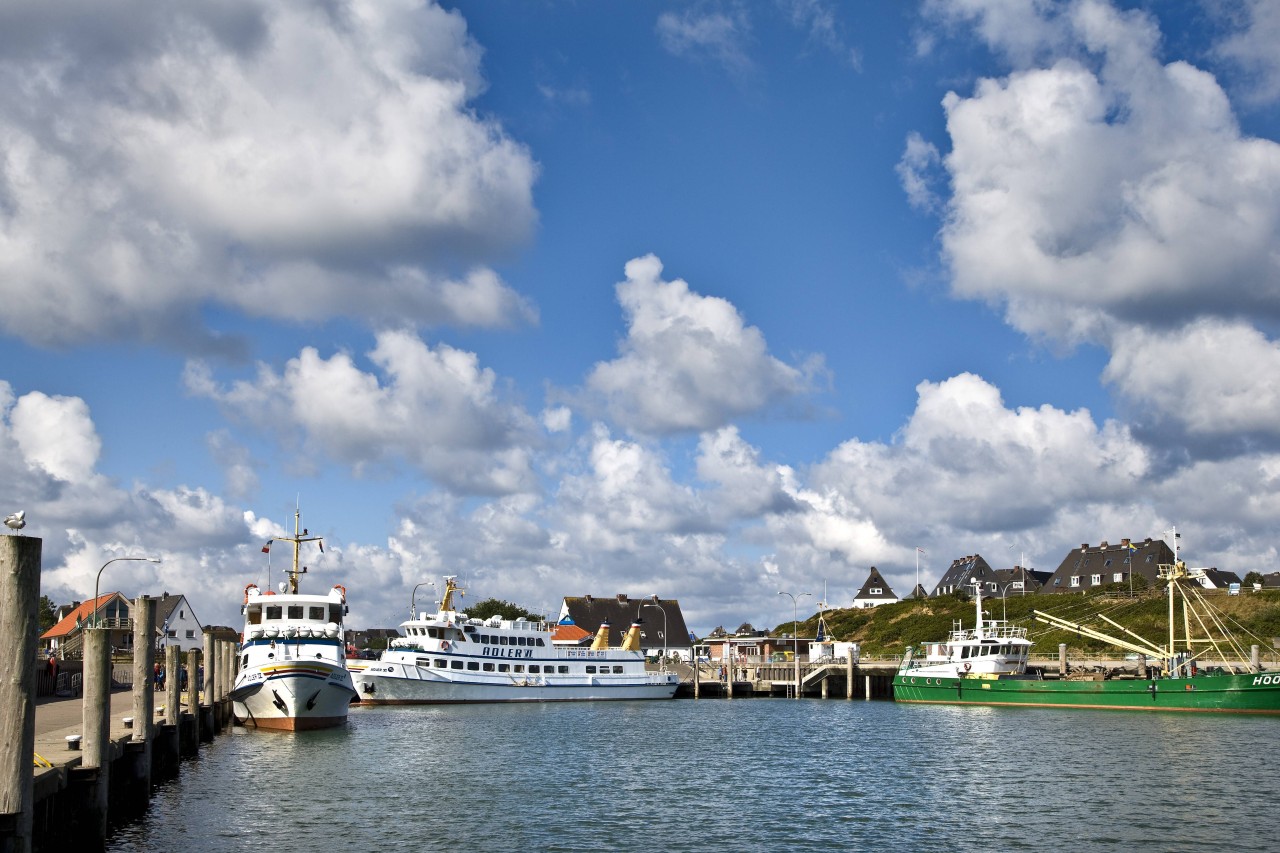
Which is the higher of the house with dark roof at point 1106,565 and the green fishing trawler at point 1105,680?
the house with dark roof at point 1106,565

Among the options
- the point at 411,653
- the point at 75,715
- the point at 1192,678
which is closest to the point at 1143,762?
the point at 1192,678

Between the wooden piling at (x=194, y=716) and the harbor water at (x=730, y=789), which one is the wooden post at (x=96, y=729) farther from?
the wooden piling at (x=194, y=716)

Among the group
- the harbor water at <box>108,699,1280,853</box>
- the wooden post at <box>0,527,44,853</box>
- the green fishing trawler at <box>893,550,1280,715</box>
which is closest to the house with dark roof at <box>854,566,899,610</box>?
the green fishing trawler at <box>893,550,1280,715</box>

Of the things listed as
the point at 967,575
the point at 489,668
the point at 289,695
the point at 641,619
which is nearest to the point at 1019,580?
the point at 967,575

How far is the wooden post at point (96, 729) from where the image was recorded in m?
23.5

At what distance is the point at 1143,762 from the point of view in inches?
1668

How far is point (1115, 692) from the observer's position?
68.0 meters

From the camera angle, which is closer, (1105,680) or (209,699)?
(209,699)

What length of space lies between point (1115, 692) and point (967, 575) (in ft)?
293

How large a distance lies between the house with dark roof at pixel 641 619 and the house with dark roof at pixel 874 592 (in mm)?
44719

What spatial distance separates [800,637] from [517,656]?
6111 cm

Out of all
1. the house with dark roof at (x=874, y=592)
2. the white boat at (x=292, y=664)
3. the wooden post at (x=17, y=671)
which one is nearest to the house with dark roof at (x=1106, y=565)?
the house with dark roof at (x=874, y=592)

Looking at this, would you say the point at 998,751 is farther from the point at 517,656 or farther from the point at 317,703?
the point at 517,656

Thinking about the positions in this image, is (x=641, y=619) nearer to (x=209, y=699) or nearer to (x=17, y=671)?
(x=209, y=699)
